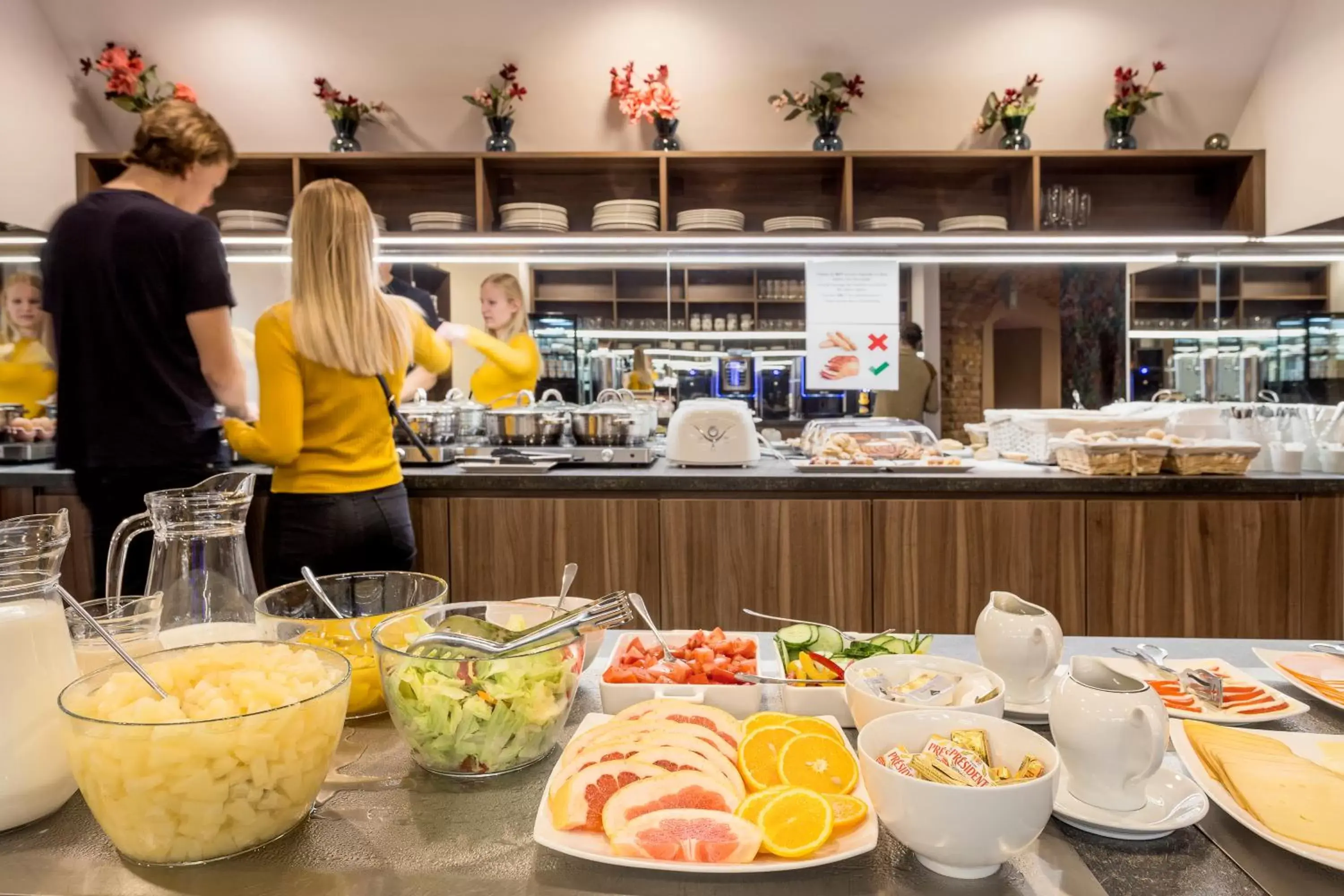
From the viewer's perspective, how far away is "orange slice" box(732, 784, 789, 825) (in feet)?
2.20

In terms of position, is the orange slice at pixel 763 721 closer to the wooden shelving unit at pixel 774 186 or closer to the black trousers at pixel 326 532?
the black trousers at pixel 326 532

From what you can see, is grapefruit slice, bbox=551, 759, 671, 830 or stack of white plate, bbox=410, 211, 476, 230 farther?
stack of white plate, bbox=410, 211, 476, 230

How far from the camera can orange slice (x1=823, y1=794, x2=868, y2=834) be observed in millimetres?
666

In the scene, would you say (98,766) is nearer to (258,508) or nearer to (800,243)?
(258,508)

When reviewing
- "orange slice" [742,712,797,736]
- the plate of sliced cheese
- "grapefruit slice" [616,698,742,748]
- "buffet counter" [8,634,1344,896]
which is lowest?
"buffet counter" [8,634,1344,896]

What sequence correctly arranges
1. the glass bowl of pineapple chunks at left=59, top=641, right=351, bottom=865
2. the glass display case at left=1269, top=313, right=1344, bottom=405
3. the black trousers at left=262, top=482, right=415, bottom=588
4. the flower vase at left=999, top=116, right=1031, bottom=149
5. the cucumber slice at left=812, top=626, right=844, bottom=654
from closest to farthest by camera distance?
the glass bowl of pineapple chunks at left=59, top=641, right=351, bottom=865
the cucumber slice at left=812, top=626, right=844, bottom=654
the black trousers at left=262, top=482, right=415, bottom=588
the glass display case at left=1269, top=313, right=1344, bottom=405
the flower vase at left=999, top=116, right=1031, bottom=149

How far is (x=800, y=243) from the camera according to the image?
3.94 meters

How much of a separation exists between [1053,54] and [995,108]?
356 mm

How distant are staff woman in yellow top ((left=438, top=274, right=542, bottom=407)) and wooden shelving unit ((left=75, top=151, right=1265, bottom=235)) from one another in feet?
0.96

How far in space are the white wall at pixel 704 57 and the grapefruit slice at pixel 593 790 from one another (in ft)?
12.0

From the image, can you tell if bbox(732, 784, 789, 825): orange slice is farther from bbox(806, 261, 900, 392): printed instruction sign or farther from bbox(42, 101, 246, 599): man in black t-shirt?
bbox(806, 261, 900, 392): printed instruction sign

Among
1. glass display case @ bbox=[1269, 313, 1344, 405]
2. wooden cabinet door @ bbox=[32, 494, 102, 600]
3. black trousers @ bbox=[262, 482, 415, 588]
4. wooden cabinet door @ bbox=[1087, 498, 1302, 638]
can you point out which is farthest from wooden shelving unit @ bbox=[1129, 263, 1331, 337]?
wooden cabinet door @ bbox=[32, 494, 102, 600]

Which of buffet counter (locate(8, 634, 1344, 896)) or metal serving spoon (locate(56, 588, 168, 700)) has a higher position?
metal serving spoon (locate(56, 588, 168, 700))

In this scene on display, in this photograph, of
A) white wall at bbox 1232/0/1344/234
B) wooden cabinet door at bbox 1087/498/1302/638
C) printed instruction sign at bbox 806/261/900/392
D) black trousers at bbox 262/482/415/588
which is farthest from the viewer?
printed instruction sign at bbox 806/261/900/392
